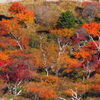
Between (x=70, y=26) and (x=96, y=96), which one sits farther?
(x=70, y=26)

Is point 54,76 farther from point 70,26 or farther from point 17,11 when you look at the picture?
point 17,11

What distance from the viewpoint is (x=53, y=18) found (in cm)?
7394

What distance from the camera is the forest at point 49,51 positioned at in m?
49.7

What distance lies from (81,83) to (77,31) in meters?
17.6

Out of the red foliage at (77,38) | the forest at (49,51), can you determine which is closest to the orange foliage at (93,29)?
the forest at (49,51)

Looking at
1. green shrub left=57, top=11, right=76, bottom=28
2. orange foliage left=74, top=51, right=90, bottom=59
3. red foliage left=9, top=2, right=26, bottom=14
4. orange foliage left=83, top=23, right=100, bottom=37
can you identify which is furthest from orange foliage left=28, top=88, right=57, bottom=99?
red foliage left=9, top=2, right=26, bottom=14

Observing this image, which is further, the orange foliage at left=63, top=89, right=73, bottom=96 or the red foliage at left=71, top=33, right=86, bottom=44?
the red foliage at left=71, top=33, right=86, bottom=44

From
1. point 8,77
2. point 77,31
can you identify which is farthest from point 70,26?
point 8,77

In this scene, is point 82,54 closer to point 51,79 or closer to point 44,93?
point 51,79

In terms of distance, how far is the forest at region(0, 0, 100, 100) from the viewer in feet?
163

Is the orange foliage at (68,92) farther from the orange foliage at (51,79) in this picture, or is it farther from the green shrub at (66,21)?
the green shrub at (66,21)

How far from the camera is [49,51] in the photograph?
5866 centimetres

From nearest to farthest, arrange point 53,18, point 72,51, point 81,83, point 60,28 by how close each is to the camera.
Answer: point 81,83 < point 72,51 < point 60,28 < point 53,18

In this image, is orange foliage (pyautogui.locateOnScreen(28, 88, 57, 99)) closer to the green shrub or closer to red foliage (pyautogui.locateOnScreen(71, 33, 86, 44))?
red foliage (pyautogui.locateOnScreen(71, 33, 86, 44))
